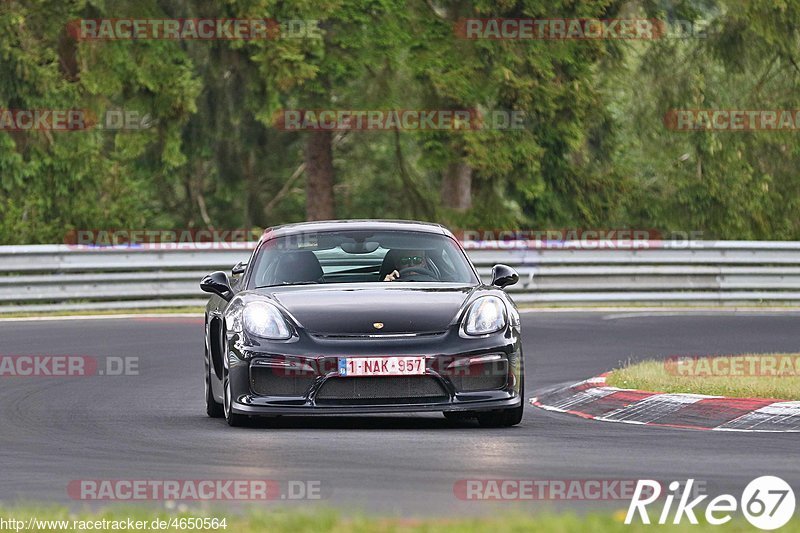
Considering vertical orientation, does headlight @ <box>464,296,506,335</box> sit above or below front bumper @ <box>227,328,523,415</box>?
above

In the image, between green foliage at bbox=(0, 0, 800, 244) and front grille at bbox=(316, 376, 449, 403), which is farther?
green foliage at bbox=(0, 0, 800, 244)

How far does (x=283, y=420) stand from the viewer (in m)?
11.6

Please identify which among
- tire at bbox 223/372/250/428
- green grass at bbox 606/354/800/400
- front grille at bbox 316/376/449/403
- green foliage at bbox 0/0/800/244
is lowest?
green grass at bbox 606/354/800/400

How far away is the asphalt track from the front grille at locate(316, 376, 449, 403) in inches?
8.3

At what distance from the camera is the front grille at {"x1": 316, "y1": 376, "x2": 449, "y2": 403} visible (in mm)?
10453

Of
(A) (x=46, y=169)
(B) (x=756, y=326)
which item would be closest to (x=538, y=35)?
(A) (x=46, y=169)

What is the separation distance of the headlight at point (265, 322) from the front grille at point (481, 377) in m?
1.07

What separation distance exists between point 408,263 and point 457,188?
21.2 metres

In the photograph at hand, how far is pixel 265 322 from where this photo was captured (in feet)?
35.4

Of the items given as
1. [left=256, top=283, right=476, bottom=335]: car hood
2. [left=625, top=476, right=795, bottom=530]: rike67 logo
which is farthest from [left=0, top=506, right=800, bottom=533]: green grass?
[left=256, top=283, right=476, bottom=335]: car hood

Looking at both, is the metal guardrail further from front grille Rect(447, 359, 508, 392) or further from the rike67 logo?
the rike67 logo

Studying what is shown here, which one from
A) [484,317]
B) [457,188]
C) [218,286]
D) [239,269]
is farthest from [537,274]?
[484,317]

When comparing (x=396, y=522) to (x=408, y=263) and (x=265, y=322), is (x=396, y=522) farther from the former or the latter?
(x=408, y=263)

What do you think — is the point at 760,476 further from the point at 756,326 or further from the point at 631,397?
the point at 756,326
